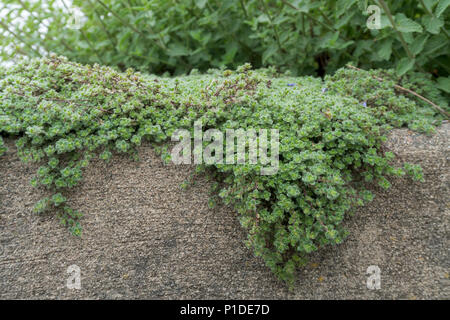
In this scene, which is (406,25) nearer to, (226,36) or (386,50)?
(386,50)

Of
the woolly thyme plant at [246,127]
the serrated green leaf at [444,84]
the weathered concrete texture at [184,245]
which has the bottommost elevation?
the weathered concrete texture at [184,245]

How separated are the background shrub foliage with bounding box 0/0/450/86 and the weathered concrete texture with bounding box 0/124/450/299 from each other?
1019mm

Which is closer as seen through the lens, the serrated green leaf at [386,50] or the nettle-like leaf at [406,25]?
the nettle-like leaf at [406,25]

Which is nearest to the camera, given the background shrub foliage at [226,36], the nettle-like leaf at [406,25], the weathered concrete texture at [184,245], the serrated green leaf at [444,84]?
the weathered concrete texture at [184,245]

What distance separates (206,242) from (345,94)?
49.3 inches

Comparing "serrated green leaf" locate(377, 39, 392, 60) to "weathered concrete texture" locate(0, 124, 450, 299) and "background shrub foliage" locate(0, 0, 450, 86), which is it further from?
"weathered concrete texture" locate(0, 124, 450, 299)

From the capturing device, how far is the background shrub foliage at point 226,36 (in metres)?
2.53

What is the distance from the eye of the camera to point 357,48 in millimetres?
2697

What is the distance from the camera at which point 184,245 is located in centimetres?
177

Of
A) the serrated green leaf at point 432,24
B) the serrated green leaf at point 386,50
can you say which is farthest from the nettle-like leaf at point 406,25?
the serrated green leaf at point 386,50

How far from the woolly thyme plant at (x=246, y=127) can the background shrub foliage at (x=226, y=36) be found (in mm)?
683

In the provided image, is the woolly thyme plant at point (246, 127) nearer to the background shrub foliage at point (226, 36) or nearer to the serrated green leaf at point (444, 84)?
the serrated green leaf at point (444, 84)

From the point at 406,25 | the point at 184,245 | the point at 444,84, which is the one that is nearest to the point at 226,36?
the point at 406,25
